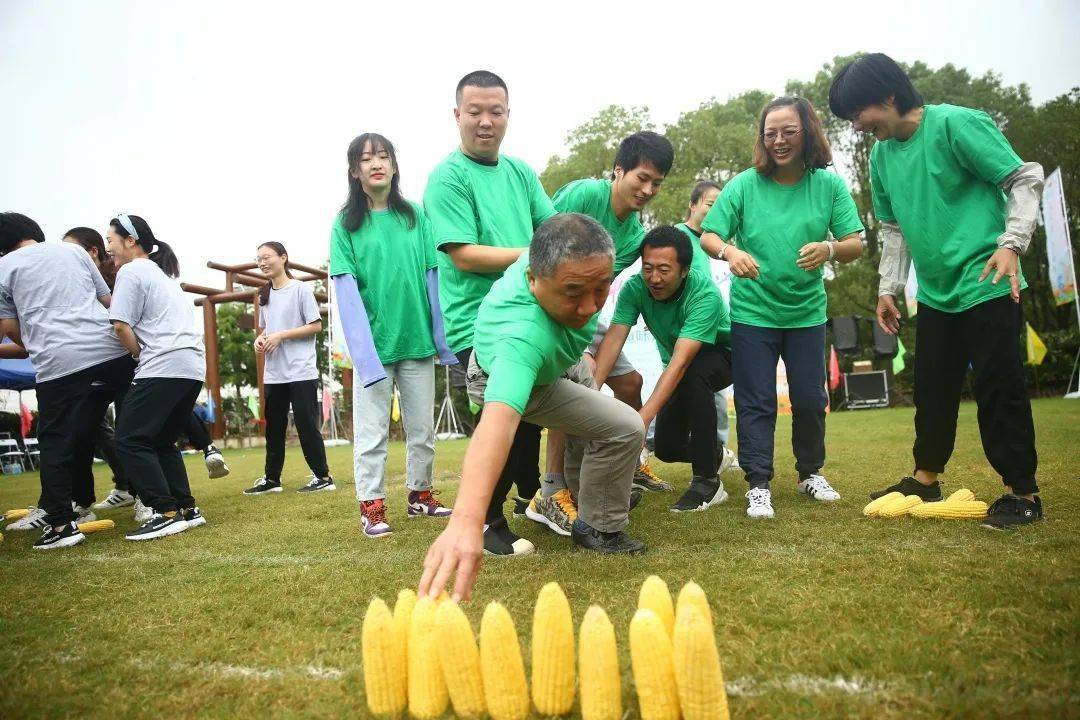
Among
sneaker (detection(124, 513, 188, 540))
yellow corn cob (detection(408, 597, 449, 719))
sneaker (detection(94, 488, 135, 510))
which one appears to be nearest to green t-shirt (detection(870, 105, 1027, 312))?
yellow corn cob (detection(408, 597, 449, 719))

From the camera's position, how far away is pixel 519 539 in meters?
3.25

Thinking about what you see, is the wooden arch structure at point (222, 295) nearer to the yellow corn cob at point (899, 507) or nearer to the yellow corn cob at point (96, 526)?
the yellow corn cob at point (96, 526)

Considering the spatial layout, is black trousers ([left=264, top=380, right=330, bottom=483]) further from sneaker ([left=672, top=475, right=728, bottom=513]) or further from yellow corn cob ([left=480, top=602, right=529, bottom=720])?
yellow corn cob ([left=480, top=602, right=529, bottom=720])

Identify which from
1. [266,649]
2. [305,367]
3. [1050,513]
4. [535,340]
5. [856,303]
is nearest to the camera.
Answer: [266,649]

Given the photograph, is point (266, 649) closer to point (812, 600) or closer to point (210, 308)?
point (812, 600)

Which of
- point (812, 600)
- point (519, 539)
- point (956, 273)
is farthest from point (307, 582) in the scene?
point (956, 273)

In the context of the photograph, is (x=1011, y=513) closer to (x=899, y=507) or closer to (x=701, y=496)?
(x=899, y=507)

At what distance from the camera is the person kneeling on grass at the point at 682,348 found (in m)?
3.98

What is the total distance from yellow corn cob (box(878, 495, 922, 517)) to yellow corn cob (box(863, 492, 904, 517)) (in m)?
0.02

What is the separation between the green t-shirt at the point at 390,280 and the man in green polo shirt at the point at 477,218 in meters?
0.74

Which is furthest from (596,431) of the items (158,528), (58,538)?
(58,538)

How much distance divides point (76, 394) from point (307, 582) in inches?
102

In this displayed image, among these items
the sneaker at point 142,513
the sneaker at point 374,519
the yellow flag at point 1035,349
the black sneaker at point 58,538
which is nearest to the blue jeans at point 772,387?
the sneaker at point 374,519

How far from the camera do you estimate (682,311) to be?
13.8ft
